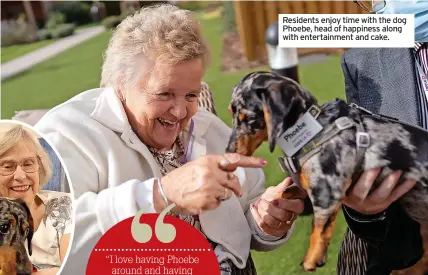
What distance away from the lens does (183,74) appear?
5.54ft

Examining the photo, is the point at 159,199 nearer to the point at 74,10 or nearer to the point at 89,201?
the point at 89,201

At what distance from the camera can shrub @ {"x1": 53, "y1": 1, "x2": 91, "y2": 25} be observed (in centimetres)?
211

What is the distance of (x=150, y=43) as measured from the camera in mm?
1685

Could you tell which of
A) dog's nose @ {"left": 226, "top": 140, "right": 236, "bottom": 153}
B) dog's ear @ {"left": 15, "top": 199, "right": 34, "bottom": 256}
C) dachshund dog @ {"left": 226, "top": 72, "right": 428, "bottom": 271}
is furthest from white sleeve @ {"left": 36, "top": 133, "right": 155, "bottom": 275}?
dachshund dog @ {"left": 226, "top": 72, "right": 428, "bottom": 271}

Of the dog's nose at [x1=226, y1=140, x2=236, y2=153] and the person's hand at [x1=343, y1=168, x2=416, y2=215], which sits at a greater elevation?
the dog's nose at [x1=226, y1=140, x2=236, y2=153]

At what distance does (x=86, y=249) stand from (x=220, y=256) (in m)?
0.44

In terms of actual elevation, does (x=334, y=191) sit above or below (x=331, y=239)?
above

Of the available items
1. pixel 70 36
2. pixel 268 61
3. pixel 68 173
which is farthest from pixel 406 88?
pixel 70 36

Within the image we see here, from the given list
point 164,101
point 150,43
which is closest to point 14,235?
point 164,101

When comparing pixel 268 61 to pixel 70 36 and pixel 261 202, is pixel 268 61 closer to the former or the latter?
pixel 261 202

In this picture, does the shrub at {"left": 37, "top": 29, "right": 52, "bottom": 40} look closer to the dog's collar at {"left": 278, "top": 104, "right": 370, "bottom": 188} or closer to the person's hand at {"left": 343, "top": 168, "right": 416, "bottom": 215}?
the dog's collar at {"left": 278, "top": 104, "right": 370, "bottom": 188}

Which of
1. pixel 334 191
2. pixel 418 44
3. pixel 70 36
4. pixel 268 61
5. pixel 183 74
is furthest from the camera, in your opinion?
pixel 70 36

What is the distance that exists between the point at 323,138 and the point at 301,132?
0.06 m

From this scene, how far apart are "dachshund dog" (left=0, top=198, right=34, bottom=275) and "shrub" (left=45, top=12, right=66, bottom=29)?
2.56 ft
